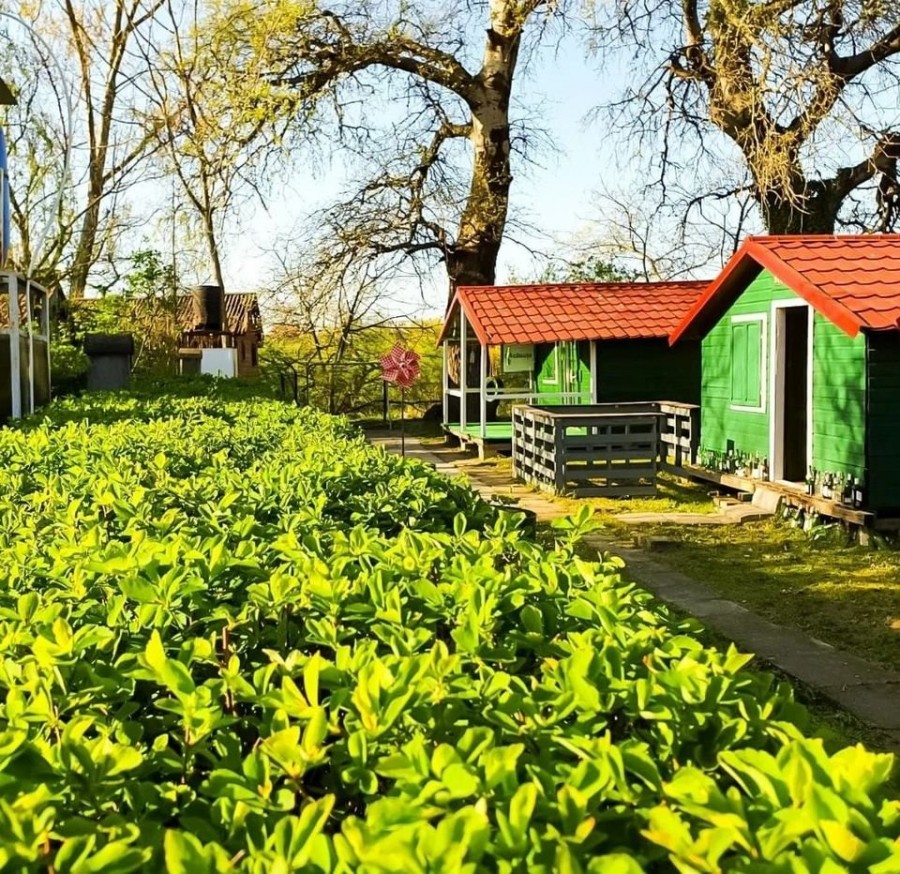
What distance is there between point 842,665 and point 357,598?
5357 millimetres

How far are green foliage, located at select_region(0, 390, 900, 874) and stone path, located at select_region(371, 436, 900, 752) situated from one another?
2.41 meters

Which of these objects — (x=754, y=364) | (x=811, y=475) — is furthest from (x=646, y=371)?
(x=811, y=475)

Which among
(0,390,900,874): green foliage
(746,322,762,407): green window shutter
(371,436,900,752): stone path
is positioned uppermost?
(746,322,762,407): green window shutter

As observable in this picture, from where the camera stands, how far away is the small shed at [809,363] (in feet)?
38.1

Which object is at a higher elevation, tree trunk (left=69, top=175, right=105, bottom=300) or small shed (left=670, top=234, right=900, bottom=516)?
tree trunk (left=69, top=175, right=105, bottom=300)

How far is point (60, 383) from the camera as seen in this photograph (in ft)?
64.7

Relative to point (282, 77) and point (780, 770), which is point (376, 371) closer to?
point (282, 77)

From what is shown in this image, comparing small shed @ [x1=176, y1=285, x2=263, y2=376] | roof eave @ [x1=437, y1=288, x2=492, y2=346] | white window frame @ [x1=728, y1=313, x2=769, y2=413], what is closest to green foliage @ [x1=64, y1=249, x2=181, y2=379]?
small shed @ [x1=176, y1=285, x2=263, y2=376]

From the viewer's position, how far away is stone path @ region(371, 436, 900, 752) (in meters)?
6.29

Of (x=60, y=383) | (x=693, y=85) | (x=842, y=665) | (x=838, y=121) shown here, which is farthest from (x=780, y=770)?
(x=693, y=85)

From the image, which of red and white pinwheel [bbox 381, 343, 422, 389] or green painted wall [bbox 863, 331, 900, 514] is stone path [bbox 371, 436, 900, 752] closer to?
green painted wall [bbox 863, 331, 900, 514]

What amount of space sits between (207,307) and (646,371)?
10.7 meters

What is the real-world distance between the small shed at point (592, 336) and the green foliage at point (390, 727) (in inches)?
689

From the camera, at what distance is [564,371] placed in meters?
22.8
